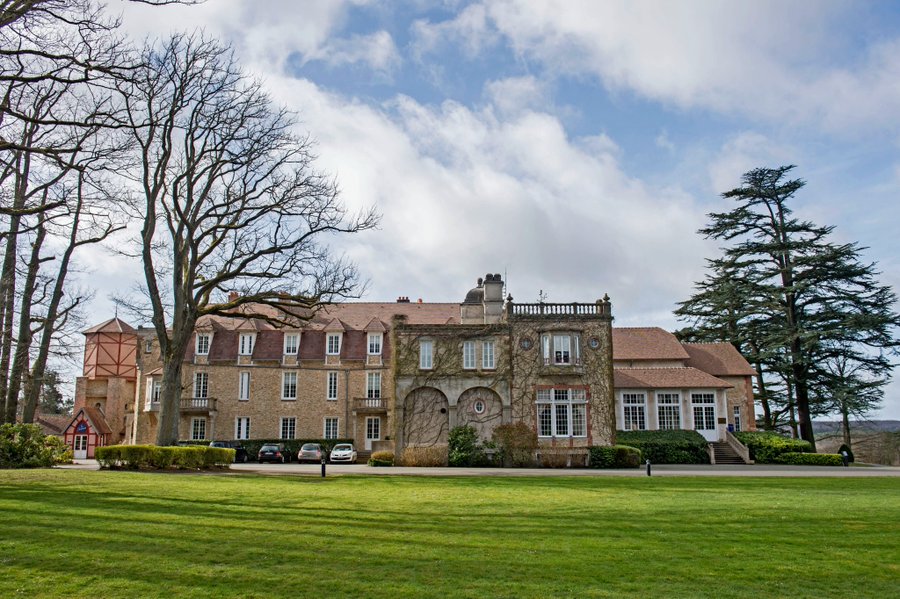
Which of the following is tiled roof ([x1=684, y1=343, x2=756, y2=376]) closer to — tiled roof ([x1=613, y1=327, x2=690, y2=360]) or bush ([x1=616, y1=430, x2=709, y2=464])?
tiled roof ([x1=613, y1=327, x2=690, y2=360])

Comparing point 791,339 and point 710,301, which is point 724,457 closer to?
point 791,339

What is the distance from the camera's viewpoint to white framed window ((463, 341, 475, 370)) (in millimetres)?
37375

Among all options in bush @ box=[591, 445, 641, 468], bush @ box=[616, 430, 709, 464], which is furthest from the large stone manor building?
bush @ box=[616, 430, 709, 464]

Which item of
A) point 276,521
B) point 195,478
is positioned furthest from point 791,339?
point 276,521

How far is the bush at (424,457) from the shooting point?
110ft

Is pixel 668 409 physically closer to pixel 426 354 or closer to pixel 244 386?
pixel 426 354

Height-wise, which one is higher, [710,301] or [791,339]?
[710,301]

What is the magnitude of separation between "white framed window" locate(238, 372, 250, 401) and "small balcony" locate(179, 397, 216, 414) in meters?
1.72

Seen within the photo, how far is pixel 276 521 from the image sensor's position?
39.9 ft

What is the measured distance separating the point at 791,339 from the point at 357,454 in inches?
1068

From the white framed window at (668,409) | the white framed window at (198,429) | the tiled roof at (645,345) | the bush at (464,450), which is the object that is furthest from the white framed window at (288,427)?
the white framed window at (668,409)

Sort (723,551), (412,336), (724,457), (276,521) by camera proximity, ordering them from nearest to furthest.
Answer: (723,551), (276,521), (412,336), (724,457)

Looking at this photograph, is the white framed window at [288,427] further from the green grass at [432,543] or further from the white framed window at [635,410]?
the green grass at [432,543]

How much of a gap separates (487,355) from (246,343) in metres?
18.9
